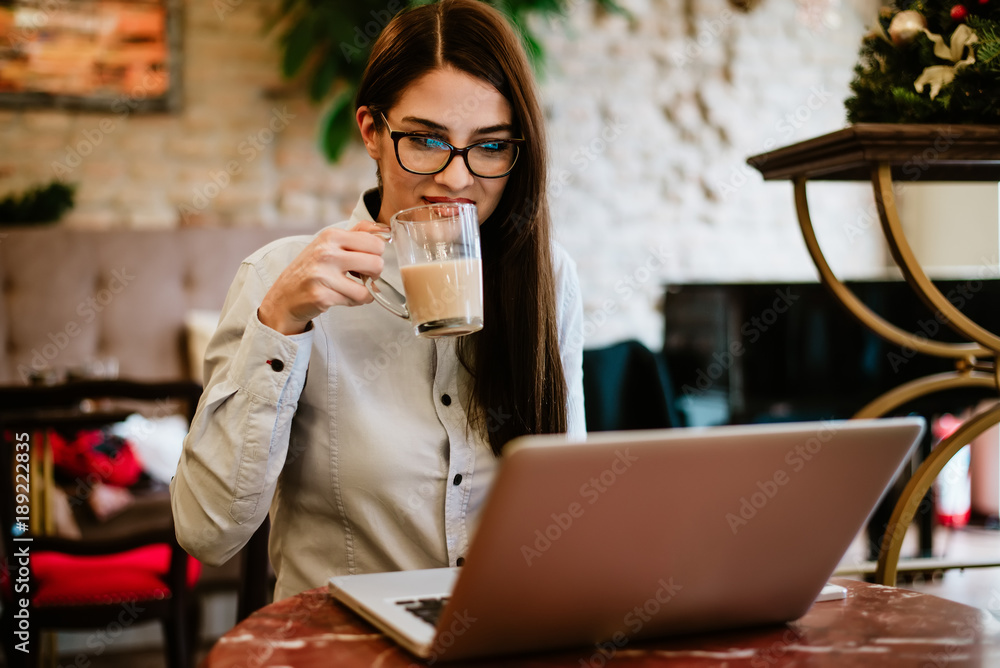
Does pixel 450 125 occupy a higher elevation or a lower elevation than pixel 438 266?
higher

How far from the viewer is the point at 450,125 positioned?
110cm

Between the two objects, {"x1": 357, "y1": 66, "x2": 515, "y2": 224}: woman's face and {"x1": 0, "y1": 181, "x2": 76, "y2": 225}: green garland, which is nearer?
{"x1": 357, "y1": 66, "x2": 515, "y2": 224}: woman's face

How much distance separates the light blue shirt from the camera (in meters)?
1.02

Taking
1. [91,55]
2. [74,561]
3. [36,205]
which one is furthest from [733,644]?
[91,55]

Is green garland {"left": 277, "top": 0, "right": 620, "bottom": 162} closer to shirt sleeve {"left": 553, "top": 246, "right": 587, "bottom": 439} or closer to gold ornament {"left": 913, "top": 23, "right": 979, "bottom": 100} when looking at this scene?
shirt sleeve {"left": 553, "top": 246, "right": 587, "bottom": 439}

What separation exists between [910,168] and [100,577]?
187 cm

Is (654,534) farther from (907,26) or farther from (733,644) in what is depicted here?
(907,26)

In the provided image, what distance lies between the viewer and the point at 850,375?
3357 millimetres

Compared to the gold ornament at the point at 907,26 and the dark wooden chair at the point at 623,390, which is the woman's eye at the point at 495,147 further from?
the dark wooden chair at the point at 623,390

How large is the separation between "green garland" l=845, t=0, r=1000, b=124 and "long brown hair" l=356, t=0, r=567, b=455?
0.45 m

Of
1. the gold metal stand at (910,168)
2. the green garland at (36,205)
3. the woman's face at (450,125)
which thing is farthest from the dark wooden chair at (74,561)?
the green garland at (36,205)

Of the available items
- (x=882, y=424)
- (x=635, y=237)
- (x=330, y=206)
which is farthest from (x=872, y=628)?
(x=635, y=237)

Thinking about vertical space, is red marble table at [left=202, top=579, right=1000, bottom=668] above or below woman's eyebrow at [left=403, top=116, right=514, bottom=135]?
below

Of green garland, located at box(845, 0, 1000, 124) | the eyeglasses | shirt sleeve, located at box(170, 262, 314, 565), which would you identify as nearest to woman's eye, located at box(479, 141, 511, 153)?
the eyeglasses
